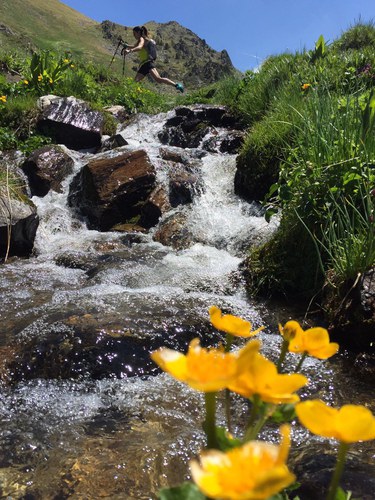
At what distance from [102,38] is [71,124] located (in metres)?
50.2

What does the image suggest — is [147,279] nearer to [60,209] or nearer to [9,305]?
[9,305]

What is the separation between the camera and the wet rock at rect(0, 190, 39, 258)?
493cm

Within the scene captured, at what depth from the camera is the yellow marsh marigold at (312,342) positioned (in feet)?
2.29

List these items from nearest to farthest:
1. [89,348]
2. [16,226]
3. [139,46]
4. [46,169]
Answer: [89,348]
[16,226]
[46,169]
[139,46]

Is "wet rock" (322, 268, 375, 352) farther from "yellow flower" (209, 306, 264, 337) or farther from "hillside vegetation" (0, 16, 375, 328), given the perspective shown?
"yellow flower" (209, 306, 264, 337)

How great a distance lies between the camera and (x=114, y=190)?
6.13m

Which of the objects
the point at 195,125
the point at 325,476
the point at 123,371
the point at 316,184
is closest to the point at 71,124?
the point at 195,125

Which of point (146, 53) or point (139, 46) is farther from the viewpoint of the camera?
point (146, 53)

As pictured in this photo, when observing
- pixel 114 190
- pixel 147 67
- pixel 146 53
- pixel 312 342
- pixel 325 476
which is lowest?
pixel 325 476

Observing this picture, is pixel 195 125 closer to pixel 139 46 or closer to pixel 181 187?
pixel 181 187

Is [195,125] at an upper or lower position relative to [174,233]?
upper

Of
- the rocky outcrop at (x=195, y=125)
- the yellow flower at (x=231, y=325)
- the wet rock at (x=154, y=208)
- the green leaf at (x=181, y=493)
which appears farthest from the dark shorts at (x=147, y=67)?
the green leaf at (x=181, y=493)

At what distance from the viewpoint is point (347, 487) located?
126 centimetres

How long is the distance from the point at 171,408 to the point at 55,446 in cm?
57
